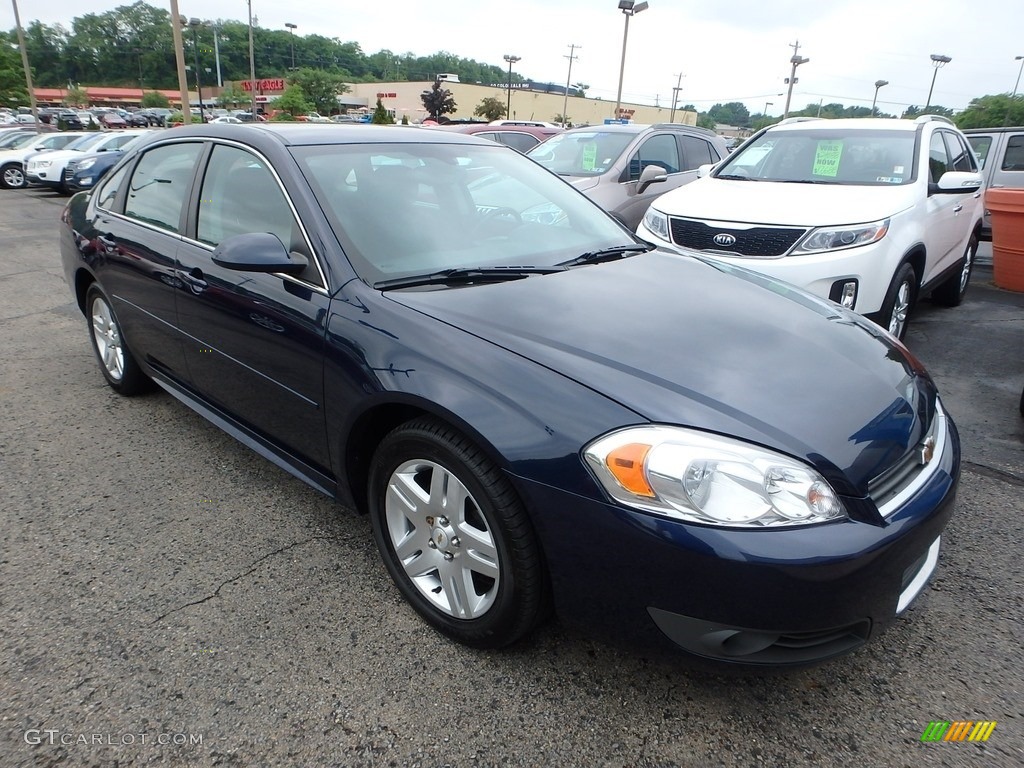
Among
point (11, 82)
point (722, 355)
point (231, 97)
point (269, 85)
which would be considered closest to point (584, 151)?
point (722, 355)

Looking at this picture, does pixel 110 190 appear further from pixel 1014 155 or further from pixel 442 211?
pixel 1014 155

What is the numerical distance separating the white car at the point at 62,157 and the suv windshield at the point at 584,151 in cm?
1385

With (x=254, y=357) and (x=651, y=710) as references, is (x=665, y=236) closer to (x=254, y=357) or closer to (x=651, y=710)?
(x=254, y=357)

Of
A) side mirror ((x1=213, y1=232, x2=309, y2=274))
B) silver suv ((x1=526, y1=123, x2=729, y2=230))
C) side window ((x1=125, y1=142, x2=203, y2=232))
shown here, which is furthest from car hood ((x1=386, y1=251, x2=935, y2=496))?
silver suv ((x1=526, y1=123, x2=729, y2=230))

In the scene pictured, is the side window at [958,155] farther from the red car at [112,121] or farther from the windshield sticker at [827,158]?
the red car at [112,121]

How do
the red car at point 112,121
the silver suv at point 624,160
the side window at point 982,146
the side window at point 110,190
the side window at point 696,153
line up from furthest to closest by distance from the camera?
the red car at point 112,121 < the side window at point 982,146 < the side window at point 696,153 < the silver suv at point 624,160 < the side window at point 110,190

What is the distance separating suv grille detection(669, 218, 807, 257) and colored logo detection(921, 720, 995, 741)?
313 centimetres

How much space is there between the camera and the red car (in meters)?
59.2

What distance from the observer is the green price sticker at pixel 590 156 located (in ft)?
25.7

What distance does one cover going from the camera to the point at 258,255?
7.62ft

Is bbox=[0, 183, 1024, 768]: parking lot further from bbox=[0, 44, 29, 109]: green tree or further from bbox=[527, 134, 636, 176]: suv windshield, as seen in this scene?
bbox=[0, 44, 29, 109]: green tree

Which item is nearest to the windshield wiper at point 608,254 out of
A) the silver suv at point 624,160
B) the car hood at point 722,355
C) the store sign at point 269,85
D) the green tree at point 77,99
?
the car hood at point 722,355

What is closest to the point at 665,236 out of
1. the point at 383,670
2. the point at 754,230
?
the point at 754,230

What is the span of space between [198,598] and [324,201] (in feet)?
4.86
